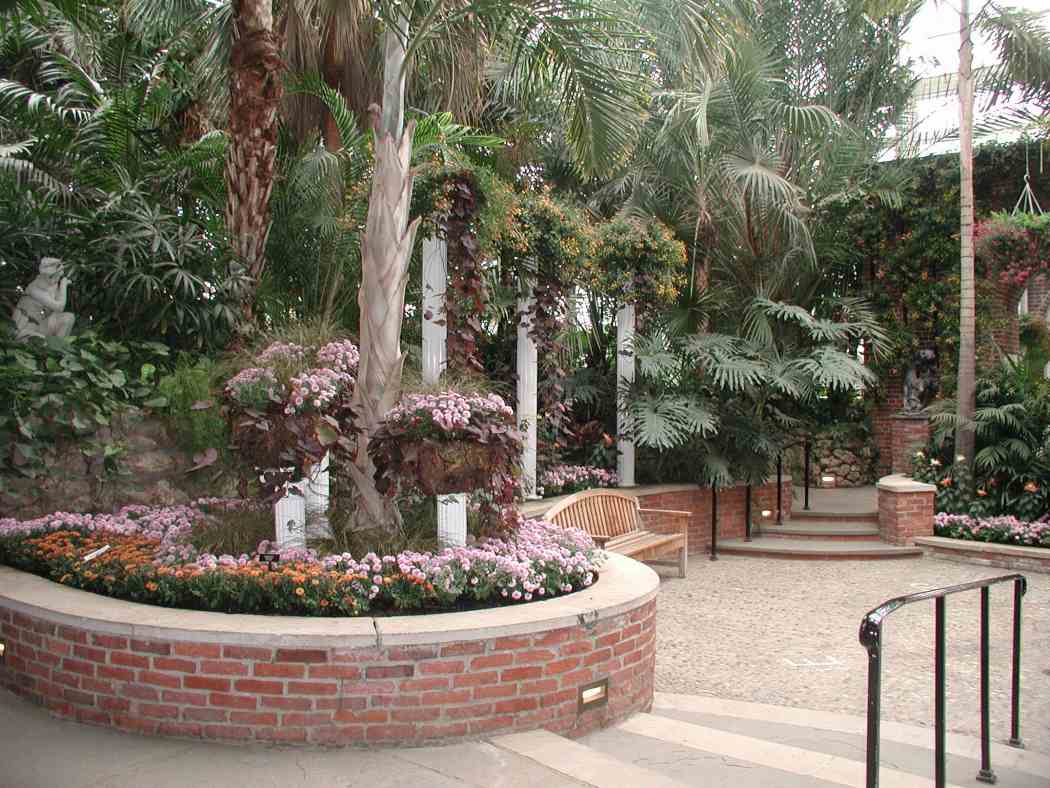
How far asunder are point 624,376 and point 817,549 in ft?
9.39

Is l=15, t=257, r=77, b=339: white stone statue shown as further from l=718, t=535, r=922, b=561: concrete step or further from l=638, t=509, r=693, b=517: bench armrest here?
l=718, t=535, r=922, b=561: concrete step

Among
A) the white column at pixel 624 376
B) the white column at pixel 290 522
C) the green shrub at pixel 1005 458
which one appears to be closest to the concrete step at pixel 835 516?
the green shrub at pixel 1005 458

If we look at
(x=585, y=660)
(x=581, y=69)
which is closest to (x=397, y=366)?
(x=585, y=660)

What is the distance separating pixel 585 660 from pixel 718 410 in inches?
258

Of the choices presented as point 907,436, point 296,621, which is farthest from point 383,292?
point 907,436

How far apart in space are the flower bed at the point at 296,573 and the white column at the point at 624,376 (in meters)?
4.86

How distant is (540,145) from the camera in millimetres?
10641

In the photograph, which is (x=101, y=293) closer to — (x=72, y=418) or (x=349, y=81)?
(x=72, y=418)

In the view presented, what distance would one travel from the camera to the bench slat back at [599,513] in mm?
7621

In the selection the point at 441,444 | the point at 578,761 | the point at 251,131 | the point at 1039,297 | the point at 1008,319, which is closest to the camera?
the point at 578,761

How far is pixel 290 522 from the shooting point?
461cm

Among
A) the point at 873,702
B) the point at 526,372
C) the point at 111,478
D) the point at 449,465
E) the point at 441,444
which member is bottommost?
the point at 873,702

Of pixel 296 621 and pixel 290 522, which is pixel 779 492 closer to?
pixel 290 522

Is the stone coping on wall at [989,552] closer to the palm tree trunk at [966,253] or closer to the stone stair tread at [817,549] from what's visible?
the stone stair tread at [817,549]
